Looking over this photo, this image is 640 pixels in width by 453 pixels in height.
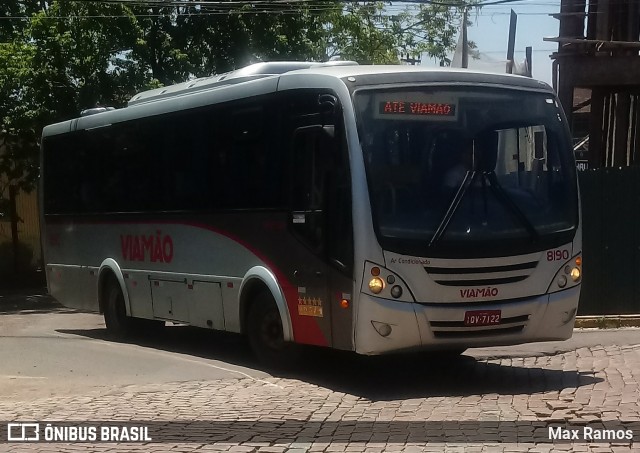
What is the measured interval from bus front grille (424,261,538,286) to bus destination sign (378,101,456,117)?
1.53 metres

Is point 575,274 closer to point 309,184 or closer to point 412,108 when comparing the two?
point 412,108

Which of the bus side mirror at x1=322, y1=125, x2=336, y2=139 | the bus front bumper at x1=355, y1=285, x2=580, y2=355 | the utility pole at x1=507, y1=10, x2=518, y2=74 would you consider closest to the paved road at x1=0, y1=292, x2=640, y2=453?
the bus front bumper at x1=355, y1=285, x2=580, y2=355

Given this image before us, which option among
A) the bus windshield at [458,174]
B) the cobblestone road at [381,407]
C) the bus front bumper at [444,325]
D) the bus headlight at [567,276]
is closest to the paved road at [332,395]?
the cobblestone road at [381,407]

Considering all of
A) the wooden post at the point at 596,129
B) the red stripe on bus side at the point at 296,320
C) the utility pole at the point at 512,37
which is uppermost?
the utility pole at the point at 512,37

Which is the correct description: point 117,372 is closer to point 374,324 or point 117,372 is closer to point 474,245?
point 374,324

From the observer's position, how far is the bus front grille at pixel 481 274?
10328mm

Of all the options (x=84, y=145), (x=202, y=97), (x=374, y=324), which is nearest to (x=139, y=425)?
(x=374, y=324)

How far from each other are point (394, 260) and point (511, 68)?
15966 mm

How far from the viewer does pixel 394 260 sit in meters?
10.2

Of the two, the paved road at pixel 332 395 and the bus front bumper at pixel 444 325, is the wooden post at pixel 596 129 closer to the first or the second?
the paved road at pixel 332 395

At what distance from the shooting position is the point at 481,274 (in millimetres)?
10461

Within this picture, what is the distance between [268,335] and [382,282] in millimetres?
2438

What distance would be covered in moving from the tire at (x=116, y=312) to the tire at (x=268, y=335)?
423 cm

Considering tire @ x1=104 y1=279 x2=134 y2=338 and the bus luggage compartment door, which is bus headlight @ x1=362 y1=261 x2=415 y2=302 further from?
tire @ x1=104 y1=279 x2=134 y2=338
